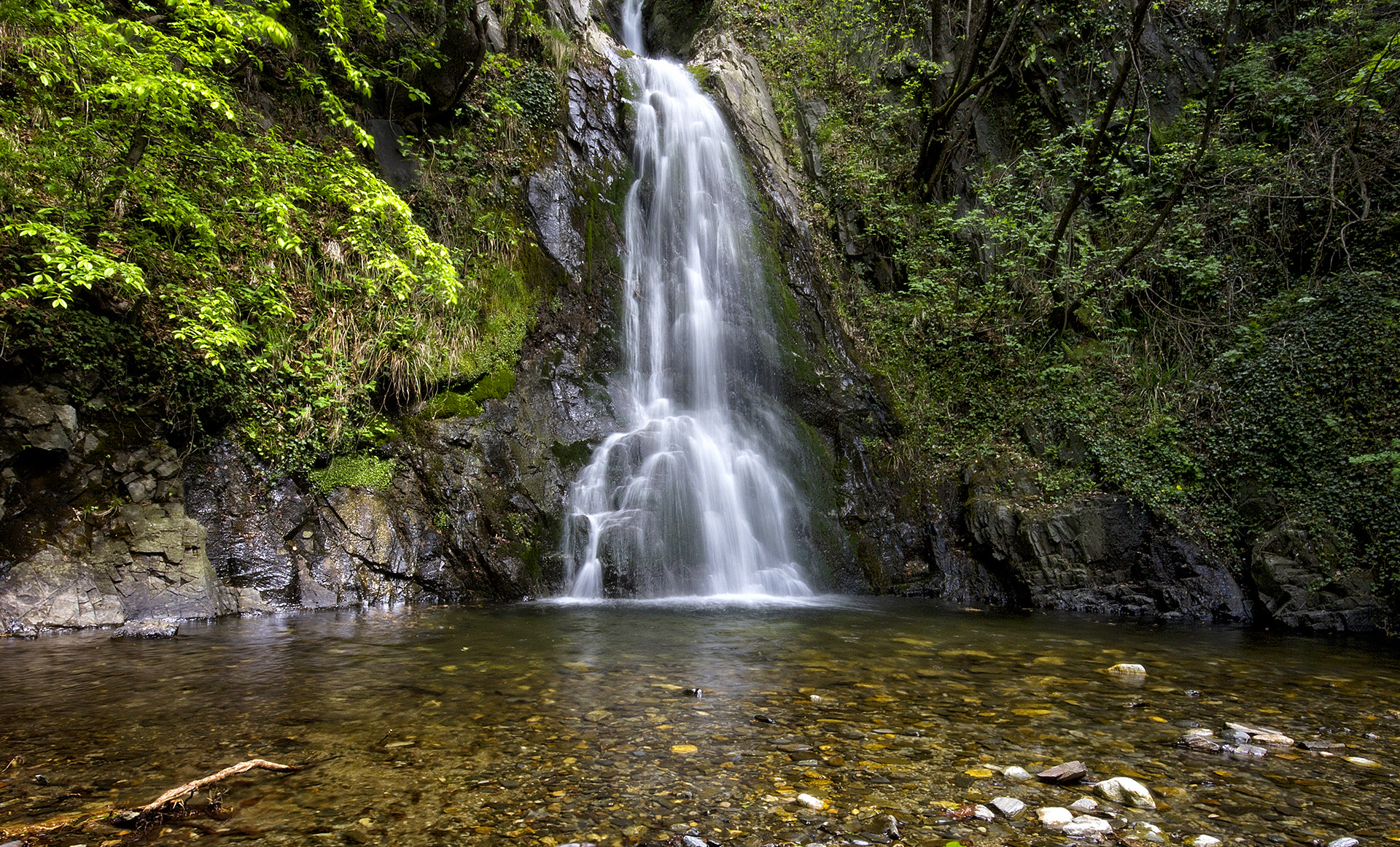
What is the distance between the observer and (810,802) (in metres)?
2.48

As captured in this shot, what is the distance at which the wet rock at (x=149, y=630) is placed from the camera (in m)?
5.13

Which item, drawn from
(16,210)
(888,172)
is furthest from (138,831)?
(888,172)

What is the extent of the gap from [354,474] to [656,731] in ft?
18.5

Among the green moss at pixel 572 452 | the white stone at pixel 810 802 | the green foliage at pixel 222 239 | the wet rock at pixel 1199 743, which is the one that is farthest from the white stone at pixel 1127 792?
the green moss at pixel 572 452

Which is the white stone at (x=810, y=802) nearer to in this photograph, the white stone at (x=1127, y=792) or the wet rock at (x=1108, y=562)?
the white stone at (x=1127, y=792)

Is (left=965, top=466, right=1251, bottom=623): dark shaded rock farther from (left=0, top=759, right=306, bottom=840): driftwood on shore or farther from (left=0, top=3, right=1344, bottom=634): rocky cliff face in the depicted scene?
(left=0, top=759, right=306, bottom=840): driftwood on shore

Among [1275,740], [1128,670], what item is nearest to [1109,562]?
[1128,670]

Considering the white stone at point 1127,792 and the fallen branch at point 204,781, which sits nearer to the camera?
the fallen branch at point 204,781

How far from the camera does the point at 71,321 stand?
5.87 meters

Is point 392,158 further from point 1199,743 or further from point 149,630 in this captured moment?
point 1199,743

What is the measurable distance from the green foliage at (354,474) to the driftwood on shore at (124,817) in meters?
5.39

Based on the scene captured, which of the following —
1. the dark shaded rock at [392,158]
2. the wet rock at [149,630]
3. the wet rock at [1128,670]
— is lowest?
the wet rock at [1128,670]

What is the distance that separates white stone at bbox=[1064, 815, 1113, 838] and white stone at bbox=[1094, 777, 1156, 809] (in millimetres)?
236

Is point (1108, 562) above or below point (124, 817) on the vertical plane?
above
